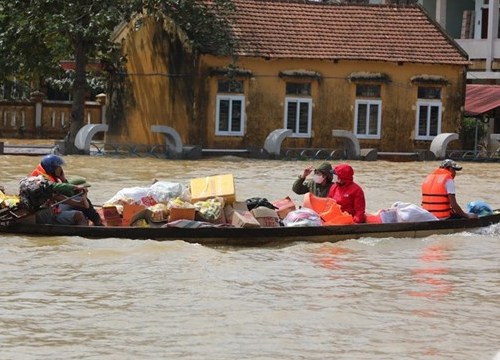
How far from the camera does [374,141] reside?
39.9 m

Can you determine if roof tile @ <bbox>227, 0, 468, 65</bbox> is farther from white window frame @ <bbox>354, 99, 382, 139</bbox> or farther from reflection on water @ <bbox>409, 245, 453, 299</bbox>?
reflection on water @ <bbox>409, 245, 453, 299</bbox>

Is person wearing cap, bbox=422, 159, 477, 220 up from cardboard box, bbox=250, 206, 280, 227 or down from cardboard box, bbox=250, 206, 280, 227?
up

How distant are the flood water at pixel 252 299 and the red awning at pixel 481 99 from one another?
873 inches

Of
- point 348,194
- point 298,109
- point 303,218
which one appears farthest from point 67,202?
point 298,109

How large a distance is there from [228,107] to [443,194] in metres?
19.9

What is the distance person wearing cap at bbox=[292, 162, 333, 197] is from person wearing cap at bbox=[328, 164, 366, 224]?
0.90ft

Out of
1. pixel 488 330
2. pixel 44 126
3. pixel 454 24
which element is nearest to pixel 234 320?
pixel 488 330

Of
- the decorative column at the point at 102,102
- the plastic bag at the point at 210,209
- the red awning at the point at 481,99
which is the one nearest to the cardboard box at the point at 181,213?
the plastic bag at the point at 210,209

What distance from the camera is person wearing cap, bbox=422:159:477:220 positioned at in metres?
18.9

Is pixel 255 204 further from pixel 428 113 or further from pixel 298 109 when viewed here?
→ pixel 428 113

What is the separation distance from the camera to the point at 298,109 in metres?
39.1

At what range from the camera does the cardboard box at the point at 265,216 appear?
1777 cm

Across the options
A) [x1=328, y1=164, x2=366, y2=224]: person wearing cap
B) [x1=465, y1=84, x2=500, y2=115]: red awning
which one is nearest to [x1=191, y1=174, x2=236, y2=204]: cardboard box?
[x1=328, y1=164, x2=366, y2=224]: person wearing cap

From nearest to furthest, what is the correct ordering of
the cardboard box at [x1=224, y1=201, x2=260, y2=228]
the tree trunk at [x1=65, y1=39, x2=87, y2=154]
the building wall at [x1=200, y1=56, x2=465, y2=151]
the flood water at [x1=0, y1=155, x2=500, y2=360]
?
the flood water at [x1=0, y1=155, x2=500, y2=360]
the cardboard box at [x1=224, y1=201, x2=260, y2=228]
the building wall at [x1=200, y1=56, x2=465, y2=151]
the tree trunk at [x1=65, y1=39, x2=87, y2=154]
